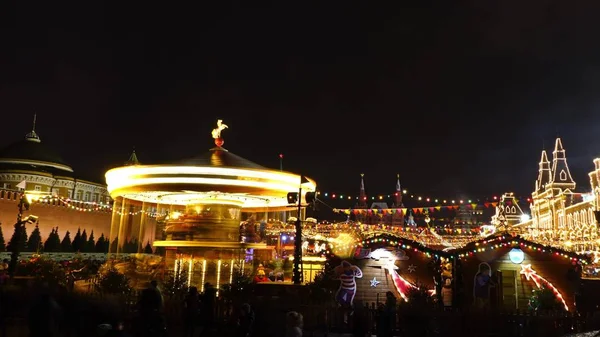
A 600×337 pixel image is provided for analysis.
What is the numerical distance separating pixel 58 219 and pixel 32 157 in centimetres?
1597

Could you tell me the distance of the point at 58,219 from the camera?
174 ft

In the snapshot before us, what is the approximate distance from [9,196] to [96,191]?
20443mm

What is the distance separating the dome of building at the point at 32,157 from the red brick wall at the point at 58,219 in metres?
10.9

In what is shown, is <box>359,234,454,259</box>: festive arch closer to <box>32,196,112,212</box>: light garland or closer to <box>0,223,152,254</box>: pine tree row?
<box>0,223,152,254</box>: pine tree row

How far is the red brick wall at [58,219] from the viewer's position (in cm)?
4681

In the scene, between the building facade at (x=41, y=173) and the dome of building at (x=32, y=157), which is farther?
the dome of building at (x=32, y=157)

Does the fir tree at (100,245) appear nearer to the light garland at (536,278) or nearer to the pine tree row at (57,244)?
the pine tree row at (57,244)

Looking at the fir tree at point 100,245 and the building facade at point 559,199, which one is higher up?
the building facade at point 559,199

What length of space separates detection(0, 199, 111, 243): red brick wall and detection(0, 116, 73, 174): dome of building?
1086 centimetres

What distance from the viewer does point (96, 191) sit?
68125 mm

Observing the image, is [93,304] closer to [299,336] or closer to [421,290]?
[299,336]

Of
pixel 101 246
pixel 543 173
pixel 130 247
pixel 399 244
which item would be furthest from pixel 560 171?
pixel 399 244

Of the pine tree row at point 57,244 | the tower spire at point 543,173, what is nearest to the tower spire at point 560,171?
the tower spire at point 543,173

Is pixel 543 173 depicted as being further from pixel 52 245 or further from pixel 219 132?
pixel 219 132
